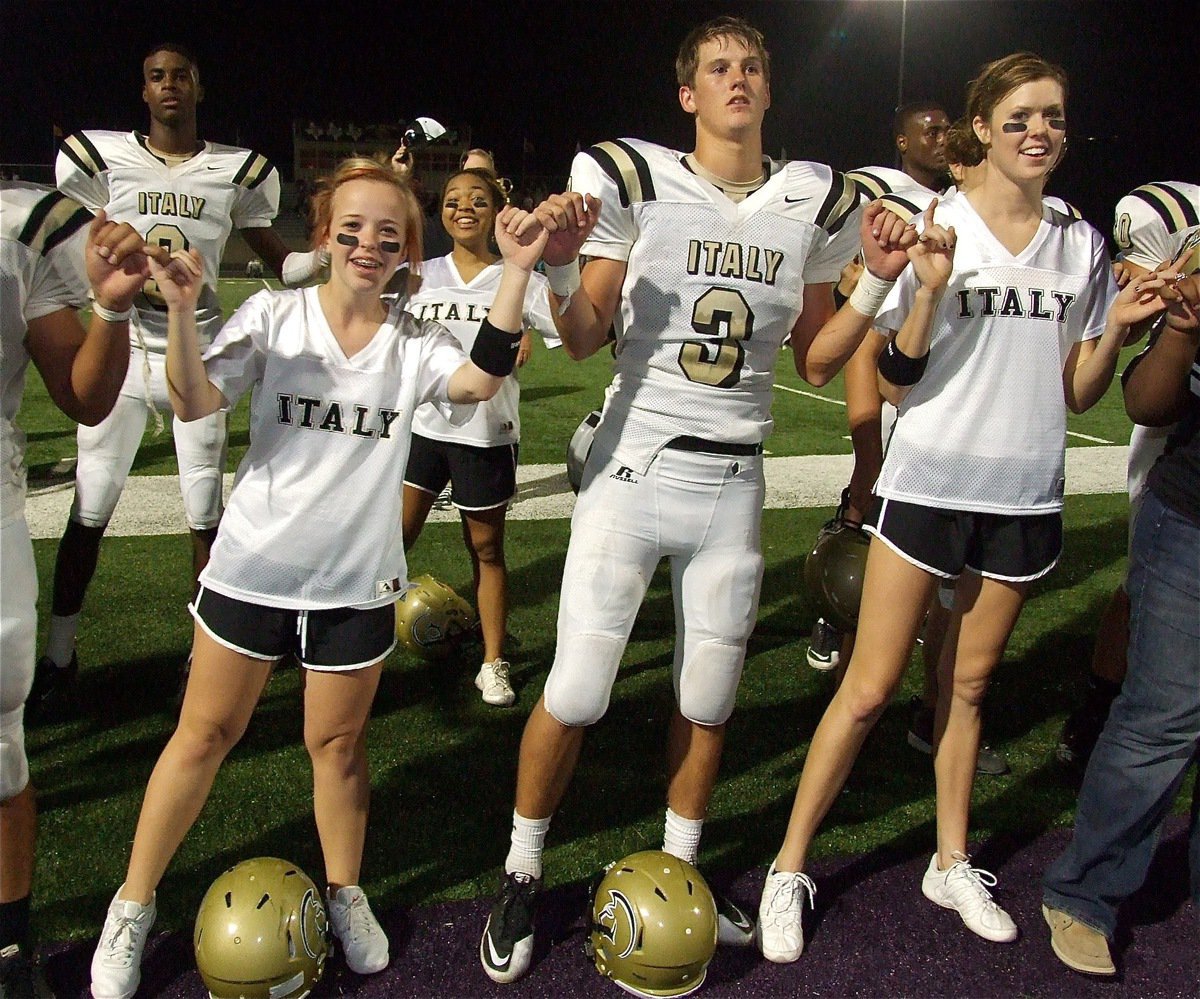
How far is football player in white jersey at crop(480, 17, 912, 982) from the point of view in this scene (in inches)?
102

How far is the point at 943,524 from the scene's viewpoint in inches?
106

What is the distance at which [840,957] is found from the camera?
266 cm

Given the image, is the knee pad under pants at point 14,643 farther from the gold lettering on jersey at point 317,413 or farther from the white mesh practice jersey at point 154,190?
the white mesh practice jersey at point 154,190

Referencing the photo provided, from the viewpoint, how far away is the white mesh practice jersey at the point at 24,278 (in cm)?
221

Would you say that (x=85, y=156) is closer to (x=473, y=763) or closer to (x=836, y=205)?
(x=473, y=763)

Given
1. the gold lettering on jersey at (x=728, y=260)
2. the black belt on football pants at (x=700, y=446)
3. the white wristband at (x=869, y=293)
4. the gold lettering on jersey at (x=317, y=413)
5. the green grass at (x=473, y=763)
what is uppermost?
the gold lettering on jersey at (x=728, y=260)

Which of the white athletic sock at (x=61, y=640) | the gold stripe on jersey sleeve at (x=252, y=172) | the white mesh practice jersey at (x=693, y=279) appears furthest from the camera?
the gold stripe on jersey sleeve at (x=252, y=172)

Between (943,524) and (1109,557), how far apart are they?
4.02 metres

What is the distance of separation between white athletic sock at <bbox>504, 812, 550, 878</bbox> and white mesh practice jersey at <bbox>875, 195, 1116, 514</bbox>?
3.98 ft

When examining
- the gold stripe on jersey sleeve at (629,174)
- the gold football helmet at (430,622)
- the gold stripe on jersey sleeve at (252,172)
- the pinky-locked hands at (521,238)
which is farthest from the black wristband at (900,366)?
the gold stripe on jersey sleeve at (252,172)

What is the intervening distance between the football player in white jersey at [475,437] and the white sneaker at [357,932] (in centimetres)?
150

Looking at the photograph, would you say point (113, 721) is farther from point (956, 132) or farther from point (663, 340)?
point (956, 132)

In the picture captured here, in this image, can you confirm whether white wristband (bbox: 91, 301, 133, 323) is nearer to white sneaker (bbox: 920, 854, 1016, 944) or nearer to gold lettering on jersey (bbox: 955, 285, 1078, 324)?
gold lettering on jersey (bbox: 955, 285, 1078, 324)

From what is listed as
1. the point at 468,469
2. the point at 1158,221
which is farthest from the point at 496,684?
the point at 1158,221
